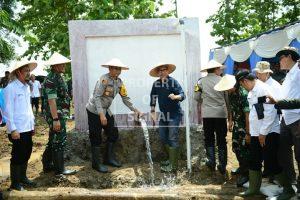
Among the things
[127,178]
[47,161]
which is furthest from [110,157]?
[47,161]

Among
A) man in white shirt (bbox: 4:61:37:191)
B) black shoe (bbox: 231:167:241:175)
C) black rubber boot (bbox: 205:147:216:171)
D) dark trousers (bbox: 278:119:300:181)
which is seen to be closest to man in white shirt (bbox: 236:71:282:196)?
dark trousers (bbox: 278:119:300:181)

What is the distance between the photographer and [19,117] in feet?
19.2

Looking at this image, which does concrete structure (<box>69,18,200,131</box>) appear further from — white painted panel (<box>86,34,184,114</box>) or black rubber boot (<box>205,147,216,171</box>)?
black rubber boot (<box>205,147,216,171</box>)

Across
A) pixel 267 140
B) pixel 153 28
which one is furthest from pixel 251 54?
pixel 267 140

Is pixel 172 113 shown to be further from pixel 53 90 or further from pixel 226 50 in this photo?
pixel 226 50

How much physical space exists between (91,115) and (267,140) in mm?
2999

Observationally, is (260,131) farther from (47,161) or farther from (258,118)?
(47,161)

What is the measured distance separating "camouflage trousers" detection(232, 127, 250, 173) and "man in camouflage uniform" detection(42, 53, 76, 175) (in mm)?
2683

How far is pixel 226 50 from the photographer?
1652 centimetres

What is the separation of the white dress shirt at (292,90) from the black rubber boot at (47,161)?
152 inches

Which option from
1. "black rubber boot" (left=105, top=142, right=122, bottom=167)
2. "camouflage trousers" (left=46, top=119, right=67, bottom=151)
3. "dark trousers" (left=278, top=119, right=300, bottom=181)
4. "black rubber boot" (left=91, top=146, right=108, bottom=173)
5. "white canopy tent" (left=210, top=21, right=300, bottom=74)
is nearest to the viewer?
"dark trousers" (left=278, top=119, right=300, bottom=181)

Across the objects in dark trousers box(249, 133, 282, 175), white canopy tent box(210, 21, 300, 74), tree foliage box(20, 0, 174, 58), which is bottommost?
dark trousers box(249, 133, 282, 175)

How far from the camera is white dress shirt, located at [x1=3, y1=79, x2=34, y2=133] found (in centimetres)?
574

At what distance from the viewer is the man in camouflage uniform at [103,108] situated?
265 inches
